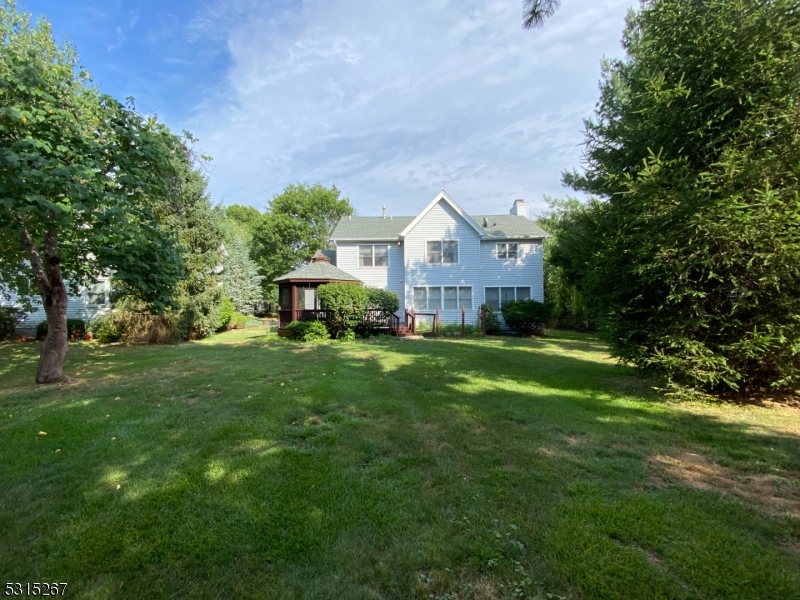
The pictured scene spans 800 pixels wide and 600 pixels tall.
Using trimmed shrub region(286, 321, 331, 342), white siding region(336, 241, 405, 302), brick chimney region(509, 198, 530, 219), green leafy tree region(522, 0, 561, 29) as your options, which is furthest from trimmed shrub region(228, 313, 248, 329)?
green leafy tree region(522, 0, 561, 29)

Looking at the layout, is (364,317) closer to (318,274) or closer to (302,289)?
(318,274)

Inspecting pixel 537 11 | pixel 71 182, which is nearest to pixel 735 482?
pixel 537 11

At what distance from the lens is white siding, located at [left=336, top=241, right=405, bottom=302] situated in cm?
2005

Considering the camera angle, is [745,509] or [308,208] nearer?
[745,509]

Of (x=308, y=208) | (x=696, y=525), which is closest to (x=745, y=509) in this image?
(x=696, y=525)

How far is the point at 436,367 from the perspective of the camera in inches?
330

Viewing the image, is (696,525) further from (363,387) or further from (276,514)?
(363,387)

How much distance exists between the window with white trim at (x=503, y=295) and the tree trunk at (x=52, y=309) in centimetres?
1687

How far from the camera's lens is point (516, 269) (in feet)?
65.1

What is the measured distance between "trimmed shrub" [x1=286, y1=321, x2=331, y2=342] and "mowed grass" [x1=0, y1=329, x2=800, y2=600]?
805cm

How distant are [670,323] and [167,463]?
721 cm

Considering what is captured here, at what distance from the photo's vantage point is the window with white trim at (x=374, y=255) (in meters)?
20.2

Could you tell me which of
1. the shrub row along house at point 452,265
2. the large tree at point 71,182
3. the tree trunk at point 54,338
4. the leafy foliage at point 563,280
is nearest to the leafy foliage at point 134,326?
the large tree at point 71,182

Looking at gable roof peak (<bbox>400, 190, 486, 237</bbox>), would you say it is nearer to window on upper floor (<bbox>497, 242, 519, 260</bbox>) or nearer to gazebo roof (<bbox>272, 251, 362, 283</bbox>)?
window on upper floor (<bbox>497, 242, 519, 260</bbox>)
